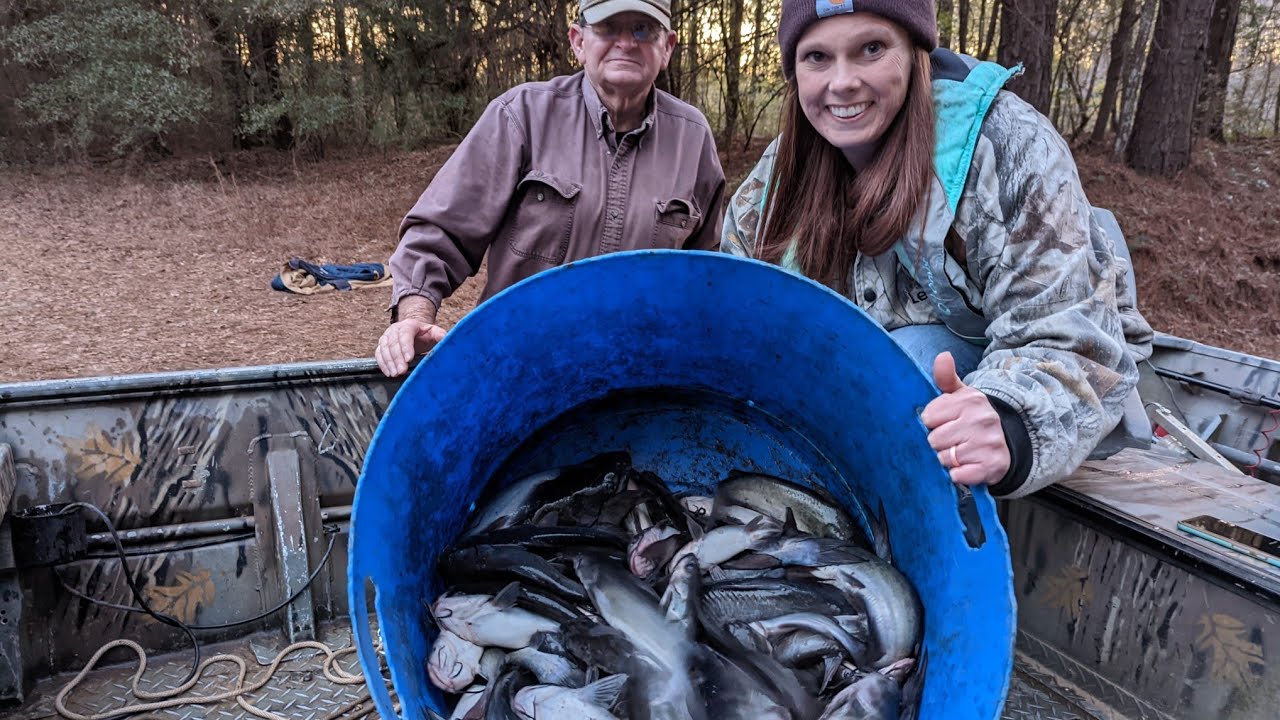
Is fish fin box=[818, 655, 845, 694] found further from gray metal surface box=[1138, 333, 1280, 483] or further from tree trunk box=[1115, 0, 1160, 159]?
tree trunk box=[1115, 0, 1160, 159]

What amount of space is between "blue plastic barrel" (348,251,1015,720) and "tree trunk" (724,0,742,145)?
983cm

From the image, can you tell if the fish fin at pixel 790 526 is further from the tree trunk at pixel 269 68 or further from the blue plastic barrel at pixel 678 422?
the tree trunk at pixel 269 68

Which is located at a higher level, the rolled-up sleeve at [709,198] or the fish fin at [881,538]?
the rolled-up sleeve at [709,198]

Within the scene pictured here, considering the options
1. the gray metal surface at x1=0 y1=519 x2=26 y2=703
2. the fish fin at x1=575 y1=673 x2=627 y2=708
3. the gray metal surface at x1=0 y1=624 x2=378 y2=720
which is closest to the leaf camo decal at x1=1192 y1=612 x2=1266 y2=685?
the fish fin at x1=575 y1=673 x2=627 y2=708

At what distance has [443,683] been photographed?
1629 mm

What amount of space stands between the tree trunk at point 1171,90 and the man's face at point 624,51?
8287 millimetres

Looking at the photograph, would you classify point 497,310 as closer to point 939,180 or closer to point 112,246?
point 939,180

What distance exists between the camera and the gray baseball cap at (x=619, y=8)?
249cm

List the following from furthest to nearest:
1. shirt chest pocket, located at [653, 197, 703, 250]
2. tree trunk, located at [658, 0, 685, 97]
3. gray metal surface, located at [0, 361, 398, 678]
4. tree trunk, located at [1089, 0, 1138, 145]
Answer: tree trunk, located at [1089, 0, 1138, 145], tree trunk, located at [658, 0, 685, 97], shirt chest pocket, located at [653, 197, 703, 250], gray metal surface, located at [0, 361, 398, 678]

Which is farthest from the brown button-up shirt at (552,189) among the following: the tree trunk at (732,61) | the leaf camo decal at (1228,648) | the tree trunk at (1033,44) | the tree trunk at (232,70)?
the tree trunk at (232,70)

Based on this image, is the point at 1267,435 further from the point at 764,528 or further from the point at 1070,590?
→ the point at 764,528

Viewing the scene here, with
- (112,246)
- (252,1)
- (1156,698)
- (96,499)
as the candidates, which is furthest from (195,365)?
(252,1)

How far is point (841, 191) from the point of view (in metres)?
2.12

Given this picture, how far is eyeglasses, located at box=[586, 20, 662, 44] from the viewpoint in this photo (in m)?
2.59
